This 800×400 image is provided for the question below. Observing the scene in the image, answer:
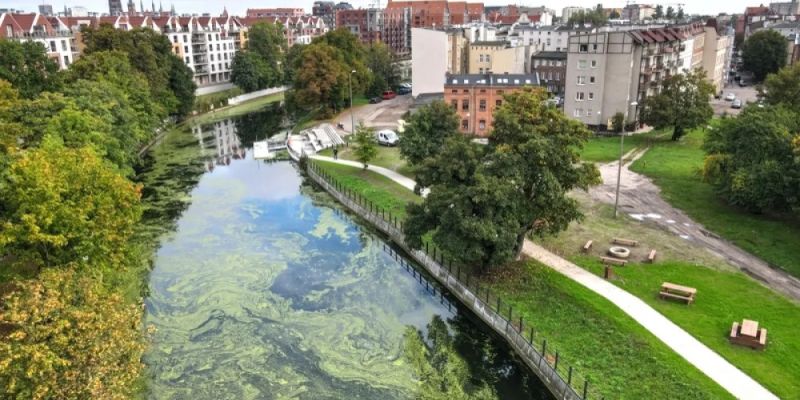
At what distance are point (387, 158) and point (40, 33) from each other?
63.5m

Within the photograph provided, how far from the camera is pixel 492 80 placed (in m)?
67.1

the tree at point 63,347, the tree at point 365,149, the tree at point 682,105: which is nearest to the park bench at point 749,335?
the tree at point 63,347

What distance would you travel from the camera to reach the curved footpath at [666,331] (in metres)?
22.6

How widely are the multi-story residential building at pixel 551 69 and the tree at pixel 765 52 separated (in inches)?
1690

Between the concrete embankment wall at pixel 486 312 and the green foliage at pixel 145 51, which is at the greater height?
the green foliage at pixel 145 51

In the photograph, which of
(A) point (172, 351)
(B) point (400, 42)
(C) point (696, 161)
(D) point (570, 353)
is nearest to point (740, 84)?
(C) point (696, 161)

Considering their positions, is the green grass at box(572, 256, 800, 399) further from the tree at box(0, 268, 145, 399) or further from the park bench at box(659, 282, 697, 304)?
the tree at box(0, 268, 145, 399)

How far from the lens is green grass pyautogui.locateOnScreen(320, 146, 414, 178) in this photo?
55.1 metres

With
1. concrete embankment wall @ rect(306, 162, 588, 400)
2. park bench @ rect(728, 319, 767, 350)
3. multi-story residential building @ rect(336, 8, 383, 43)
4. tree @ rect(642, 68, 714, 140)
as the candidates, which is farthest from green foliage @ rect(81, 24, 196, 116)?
multi-story residential building @ rect(336, 8, 383, 43)

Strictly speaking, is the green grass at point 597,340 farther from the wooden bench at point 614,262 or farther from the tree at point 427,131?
the tree at point 427,131

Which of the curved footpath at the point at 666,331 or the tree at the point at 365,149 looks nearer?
the curved footpath at the point at 666,331

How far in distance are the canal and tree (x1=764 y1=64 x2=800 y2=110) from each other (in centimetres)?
4308

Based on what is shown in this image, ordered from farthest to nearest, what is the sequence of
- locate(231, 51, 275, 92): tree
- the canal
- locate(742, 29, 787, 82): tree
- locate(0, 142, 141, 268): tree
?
locate(231, 51, 275, 92): tree
locate(742, 29, 787, 82): tree
locate(0, 142, 141, 268): tree
the canal

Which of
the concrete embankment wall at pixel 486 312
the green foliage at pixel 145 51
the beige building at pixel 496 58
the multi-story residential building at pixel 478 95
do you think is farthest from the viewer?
the beige building at pixel 496 58
